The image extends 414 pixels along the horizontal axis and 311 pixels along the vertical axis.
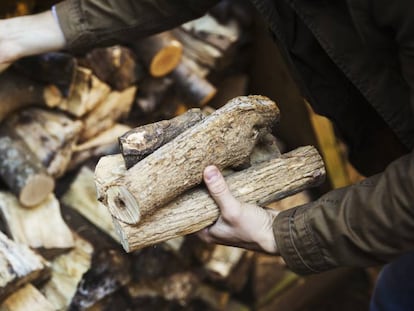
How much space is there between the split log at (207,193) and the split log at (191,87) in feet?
2.11

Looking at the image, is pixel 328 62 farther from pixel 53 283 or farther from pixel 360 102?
Result: pixel 53 283

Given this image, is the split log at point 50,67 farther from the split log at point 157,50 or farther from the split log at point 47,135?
the split log at point 157,50

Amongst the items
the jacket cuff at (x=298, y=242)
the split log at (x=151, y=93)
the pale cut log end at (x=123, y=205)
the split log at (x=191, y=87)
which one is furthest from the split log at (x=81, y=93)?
the jacket cuff at (x=298, y=242)

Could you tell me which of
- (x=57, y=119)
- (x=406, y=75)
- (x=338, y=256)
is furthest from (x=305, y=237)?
(x=57, y=119)

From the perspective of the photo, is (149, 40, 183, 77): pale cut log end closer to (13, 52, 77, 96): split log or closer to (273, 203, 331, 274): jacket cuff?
(13, 52, 77, 96): split log

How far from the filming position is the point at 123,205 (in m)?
1.06

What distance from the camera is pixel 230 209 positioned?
111 cm

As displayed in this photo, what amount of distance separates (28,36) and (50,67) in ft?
0.53

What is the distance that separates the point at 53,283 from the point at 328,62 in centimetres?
81

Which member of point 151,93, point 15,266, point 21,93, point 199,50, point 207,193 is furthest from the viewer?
point 199,50

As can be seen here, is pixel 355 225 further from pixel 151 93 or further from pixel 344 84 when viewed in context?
pixel 151 93

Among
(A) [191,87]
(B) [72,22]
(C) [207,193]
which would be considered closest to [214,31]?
(A) [191,87]

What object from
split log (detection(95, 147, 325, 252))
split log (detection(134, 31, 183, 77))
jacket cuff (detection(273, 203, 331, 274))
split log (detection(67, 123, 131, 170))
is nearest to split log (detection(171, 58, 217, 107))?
split log (detection(134, 31, 183, 77))

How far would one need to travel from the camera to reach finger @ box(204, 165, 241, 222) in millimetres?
1087
